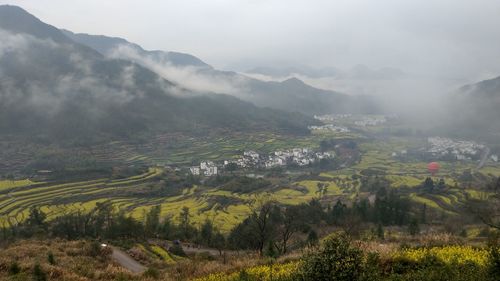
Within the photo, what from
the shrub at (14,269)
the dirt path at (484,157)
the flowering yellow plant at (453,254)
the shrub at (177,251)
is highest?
the flowering yellow plant at (453,254)

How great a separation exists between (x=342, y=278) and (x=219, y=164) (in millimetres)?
125282

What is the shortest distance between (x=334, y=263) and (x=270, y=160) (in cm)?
13475

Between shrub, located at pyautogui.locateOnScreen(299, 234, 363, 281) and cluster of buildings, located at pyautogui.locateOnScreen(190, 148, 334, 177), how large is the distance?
10711 cm

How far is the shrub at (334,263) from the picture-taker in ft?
30.8

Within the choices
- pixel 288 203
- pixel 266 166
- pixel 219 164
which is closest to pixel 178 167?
pixel 219 164

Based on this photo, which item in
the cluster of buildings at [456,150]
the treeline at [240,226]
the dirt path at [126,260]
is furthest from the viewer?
the cluster of buildings at [456,150]

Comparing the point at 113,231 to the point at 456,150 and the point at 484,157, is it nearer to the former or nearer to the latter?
the point at 484,157

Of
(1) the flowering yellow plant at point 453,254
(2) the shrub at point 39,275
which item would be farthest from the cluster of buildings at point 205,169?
(1) the flowering yellow plant at point 453,254

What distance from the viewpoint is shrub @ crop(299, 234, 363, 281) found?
370 inches

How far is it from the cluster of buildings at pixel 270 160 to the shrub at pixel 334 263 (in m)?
107

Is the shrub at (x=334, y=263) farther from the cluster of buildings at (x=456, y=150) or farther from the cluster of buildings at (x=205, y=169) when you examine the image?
the cluster of buildings at (x=456, y=150)

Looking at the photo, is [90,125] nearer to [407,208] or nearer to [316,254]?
[407,208]

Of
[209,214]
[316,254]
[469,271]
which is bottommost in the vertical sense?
[209,214]

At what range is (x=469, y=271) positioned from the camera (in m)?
→ 10.4
